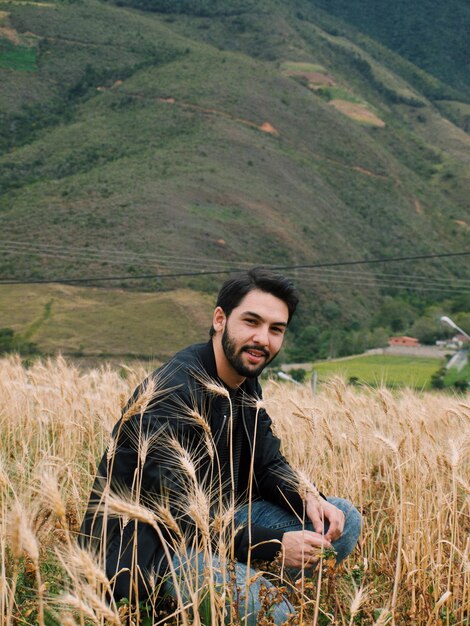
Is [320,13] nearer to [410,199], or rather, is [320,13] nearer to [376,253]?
[410,199]

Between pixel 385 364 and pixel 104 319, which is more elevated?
pixel 385 364

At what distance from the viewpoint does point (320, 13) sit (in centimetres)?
19362

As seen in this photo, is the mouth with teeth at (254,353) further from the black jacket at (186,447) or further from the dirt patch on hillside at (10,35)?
the dirt patch on hillside at (10,35)

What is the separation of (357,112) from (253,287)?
5287 inches

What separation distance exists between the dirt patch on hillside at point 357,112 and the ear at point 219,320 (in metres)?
130

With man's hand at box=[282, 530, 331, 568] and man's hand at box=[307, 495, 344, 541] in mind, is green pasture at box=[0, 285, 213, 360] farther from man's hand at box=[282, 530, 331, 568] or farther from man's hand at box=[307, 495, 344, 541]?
man's hand at box=[282, 530, 331, 568]

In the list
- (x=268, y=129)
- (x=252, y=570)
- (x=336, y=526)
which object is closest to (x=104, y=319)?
(x=268, y=129)

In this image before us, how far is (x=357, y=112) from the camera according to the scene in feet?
438

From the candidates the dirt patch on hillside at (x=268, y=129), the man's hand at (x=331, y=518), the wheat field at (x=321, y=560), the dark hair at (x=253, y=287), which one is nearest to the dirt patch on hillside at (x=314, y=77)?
the dirt patch on hillside at (x=268, y=129)

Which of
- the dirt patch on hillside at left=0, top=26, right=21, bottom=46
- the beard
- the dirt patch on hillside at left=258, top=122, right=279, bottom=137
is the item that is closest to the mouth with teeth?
the beard

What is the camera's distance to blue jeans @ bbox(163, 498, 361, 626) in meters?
3.05

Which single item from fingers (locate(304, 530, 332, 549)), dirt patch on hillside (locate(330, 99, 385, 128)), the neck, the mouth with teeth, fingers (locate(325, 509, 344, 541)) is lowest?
fingers (locate(325, 509, 344, 541))

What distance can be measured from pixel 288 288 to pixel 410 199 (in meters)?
111

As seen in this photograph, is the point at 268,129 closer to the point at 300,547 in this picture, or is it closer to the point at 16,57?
the point at 16,57
